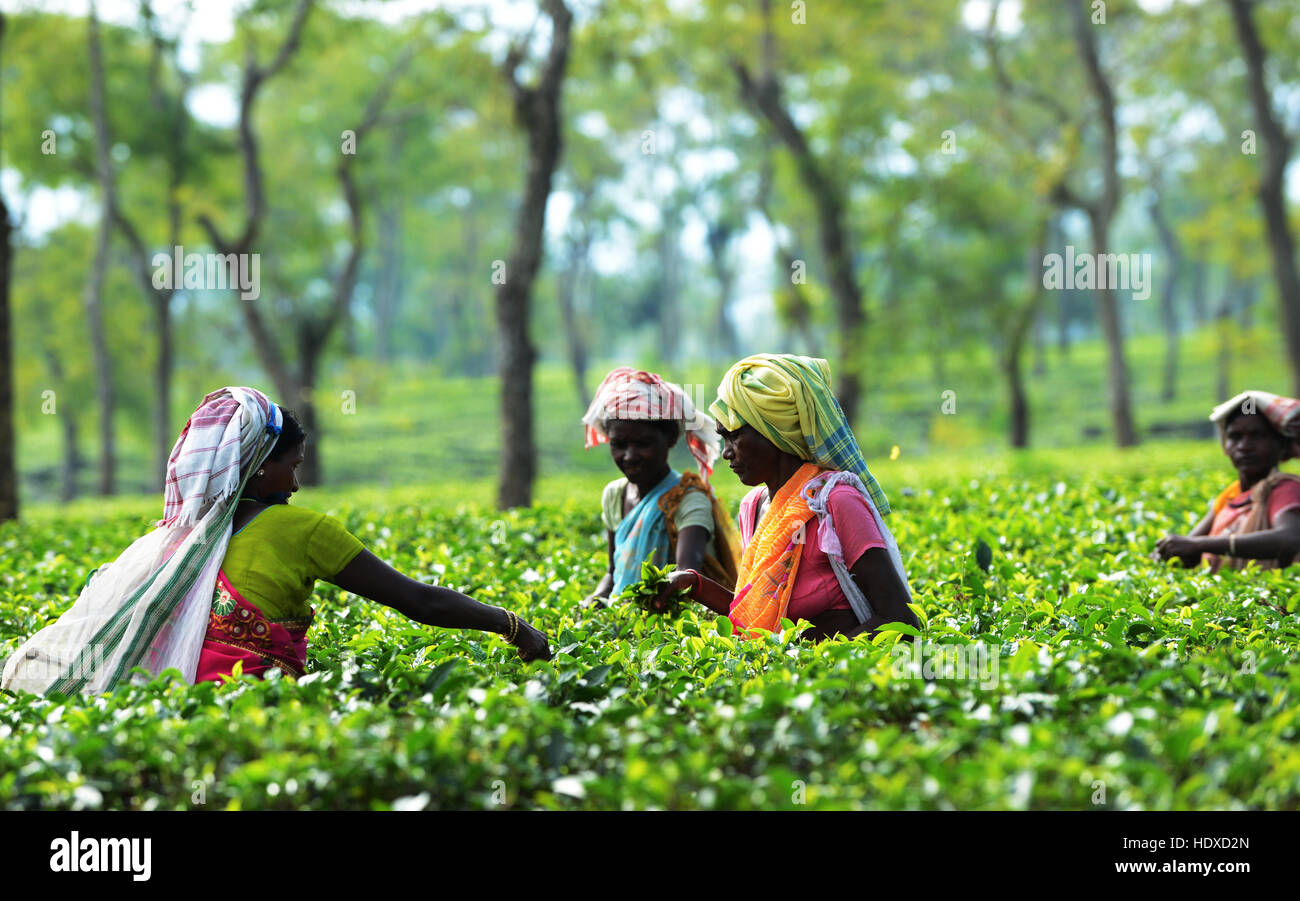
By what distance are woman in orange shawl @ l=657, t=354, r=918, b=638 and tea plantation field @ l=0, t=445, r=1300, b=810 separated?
0.88 ft

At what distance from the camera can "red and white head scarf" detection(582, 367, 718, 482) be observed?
15.9 ft

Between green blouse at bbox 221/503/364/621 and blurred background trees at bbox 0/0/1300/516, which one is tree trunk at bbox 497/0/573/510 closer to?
blurred background trees at bbox 0/0/1300/516

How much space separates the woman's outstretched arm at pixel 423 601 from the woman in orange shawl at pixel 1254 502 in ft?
11.1

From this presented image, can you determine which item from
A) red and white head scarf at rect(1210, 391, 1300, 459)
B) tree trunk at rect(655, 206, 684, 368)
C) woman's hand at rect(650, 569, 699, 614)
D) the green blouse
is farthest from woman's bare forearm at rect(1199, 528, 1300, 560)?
tree trunk at rect(655, 206, 684, 368)

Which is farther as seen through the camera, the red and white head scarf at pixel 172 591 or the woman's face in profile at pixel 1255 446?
the woman's face in profile at pixel 1255 446

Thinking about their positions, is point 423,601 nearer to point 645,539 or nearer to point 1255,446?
point 645,539

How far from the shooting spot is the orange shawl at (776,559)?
12.7 feet

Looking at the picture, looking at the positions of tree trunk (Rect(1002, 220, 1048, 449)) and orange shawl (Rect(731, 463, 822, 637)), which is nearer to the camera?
orange shawl (Rect(731, 463, 822, 637))

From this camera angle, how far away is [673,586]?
13.5 ft

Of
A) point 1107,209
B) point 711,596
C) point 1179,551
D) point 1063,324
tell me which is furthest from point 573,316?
point 711,596

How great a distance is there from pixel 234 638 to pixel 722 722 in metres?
1.68

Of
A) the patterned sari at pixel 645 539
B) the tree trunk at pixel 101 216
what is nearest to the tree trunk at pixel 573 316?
the tree trunk at pixel 101 216

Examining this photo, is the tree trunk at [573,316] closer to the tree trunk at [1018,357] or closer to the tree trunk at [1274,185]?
the tree trunk at [1018,357]
